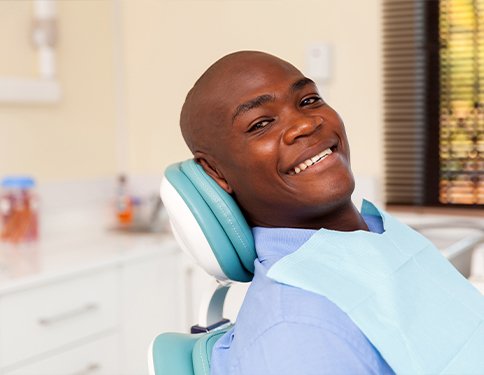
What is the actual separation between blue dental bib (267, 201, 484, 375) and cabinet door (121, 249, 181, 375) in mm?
1351

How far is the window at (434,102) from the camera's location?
2398mm

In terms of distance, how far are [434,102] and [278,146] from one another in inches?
61.0

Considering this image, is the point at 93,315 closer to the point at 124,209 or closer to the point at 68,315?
the point at 68,315

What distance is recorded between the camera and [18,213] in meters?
2.48

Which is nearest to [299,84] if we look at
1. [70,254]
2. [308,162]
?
[308,162]

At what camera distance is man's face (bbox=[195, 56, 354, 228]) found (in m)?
1.07

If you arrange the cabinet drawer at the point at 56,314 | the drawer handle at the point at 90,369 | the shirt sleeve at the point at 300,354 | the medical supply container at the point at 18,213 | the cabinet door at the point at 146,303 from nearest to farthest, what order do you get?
the shirt sleeve at the point at 300,354
the cabinet drawer at the point at 56,314
the drawer handle at the point at 90,369
the cabinet door at the point at 146,303
the medical supply container at the point at 18,213

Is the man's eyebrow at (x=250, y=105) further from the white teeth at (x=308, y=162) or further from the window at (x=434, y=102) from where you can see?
the window at (x=434, y=102)

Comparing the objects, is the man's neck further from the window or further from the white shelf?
the white shelf

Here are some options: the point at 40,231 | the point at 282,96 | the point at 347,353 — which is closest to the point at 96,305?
the point at 40,231

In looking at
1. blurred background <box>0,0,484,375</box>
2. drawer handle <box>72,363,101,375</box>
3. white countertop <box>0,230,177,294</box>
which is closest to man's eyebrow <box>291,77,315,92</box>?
blurred background <box>0,0,484,375</box>

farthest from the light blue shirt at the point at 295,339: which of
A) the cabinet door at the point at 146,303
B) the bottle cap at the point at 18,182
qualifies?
the bottle cap at the point at 18,182

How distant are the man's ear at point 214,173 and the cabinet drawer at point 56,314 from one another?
98 cm

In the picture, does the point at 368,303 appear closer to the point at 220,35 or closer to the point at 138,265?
the point at 138,265
